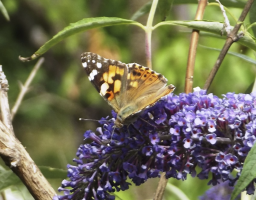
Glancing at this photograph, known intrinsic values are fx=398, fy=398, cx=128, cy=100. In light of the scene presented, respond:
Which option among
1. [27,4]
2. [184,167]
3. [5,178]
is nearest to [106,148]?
[184,167]

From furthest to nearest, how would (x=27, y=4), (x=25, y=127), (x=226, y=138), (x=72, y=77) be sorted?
(x=25, y=127), (x=27, y=4), (x=72, y=77), (x=226, y=138)

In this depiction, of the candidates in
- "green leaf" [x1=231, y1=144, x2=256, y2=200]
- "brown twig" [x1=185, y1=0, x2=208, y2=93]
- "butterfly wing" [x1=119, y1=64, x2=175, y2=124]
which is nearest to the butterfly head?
"butterfly wing" [x1=119, y1=64, x2=175, y2=124]

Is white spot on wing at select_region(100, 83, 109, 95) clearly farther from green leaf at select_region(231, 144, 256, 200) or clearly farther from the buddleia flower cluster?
green leaf at select_region(231, 144, 256, 200)

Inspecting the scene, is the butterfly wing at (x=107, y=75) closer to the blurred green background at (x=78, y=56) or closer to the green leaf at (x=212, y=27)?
the green leaf at (x=212, y=27)

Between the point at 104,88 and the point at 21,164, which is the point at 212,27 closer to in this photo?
the point at 104,88

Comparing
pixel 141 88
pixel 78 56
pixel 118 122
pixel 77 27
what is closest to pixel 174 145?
pixel 118 122

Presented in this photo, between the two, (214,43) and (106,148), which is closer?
(106,148)

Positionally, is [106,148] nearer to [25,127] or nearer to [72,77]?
[72,77]
